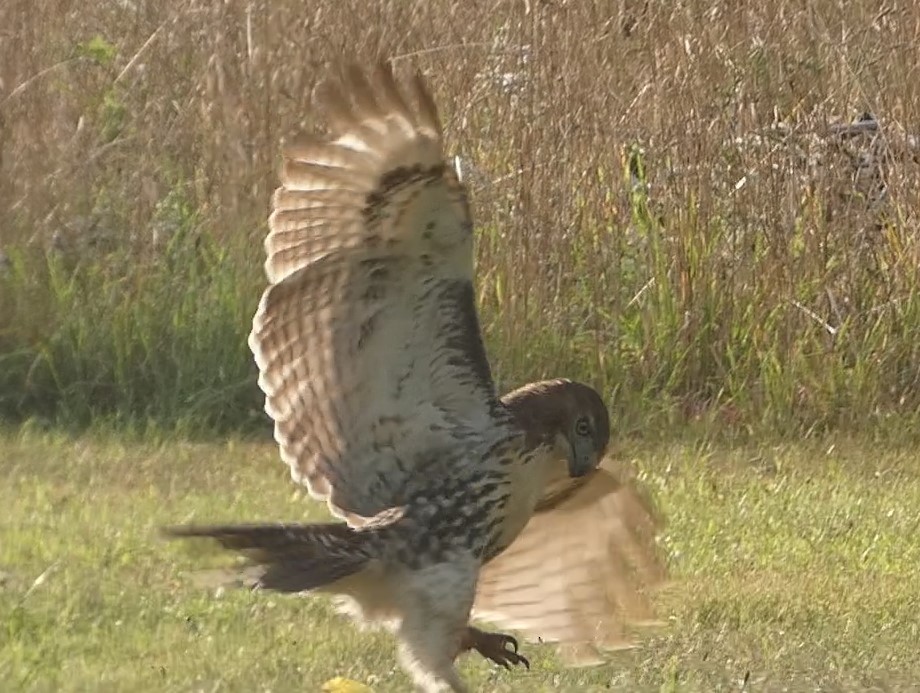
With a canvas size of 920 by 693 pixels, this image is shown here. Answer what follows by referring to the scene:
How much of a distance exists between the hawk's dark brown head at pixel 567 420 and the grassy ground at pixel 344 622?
1.96 ft

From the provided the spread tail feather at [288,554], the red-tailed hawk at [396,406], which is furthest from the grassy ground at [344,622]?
the spread tail feather at [288,554]

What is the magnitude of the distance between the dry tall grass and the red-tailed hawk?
320 centimetres

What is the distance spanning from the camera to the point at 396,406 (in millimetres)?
4535

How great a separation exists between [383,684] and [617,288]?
3492 millimetres

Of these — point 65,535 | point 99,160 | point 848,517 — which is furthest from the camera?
point 99,160

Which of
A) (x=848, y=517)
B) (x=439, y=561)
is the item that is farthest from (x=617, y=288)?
(x=439, y=561)

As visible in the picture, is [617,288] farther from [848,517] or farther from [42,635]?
[42,635]

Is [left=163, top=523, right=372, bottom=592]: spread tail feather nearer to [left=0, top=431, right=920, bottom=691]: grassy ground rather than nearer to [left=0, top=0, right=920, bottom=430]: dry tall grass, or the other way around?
[left=0, top=431, right=920, bottom=691]: grassy ground

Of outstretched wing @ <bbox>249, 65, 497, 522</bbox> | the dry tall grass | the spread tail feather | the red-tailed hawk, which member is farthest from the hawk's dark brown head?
the dry tall grass

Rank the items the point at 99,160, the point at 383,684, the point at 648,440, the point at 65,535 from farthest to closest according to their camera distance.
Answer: the point at 99,160 → the point at 648,440 → the point at 65,535 → the point at 383,684

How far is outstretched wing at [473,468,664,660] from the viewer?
4828 millimetres

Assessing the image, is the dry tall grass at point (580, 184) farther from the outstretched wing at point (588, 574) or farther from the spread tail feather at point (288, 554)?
the spread tail feather at point (288, 554)

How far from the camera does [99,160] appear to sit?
827 centimetres

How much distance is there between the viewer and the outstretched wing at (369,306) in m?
4.16
